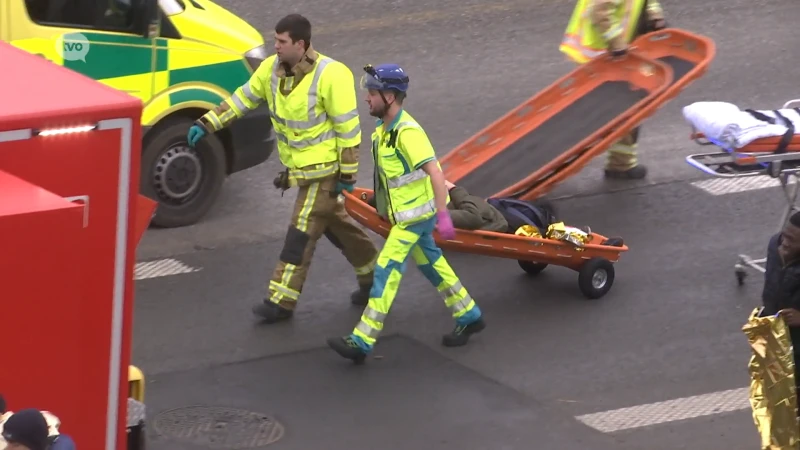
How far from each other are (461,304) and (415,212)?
0.66 metres

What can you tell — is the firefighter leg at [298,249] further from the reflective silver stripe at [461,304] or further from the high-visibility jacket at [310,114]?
the reflective silver stripe at [461,304]

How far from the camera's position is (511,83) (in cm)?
1370

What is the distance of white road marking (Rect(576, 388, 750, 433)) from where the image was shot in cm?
793

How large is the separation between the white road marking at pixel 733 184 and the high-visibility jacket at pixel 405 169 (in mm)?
3672

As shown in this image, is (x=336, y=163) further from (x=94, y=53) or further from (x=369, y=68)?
(x=94, y=53)

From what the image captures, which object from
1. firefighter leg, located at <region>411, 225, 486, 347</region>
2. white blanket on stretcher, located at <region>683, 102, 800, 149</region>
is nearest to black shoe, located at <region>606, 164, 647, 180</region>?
white blanket on stretcher, located at <region>683, 102, 800, 149</region>

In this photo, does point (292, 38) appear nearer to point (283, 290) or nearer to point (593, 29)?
point (283, 290)

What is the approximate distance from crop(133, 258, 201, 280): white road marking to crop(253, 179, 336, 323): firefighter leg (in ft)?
3.01

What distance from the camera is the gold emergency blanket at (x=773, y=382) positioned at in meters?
6.45

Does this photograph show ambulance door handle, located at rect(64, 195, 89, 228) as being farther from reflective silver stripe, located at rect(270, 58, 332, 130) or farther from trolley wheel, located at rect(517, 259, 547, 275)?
trolley wheel, located at rect(517, 259, 547, 275)

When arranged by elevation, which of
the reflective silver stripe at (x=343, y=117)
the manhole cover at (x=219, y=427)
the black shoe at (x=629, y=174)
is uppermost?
the reflective silver stripe at (x=343, y=117)

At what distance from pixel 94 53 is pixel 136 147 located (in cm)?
460

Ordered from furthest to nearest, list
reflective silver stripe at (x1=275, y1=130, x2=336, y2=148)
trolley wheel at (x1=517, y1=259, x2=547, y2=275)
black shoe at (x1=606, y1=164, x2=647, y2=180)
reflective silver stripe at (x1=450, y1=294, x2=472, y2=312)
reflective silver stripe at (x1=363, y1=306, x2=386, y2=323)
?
black shoe at (x1=606, y1=164, x2=647, y2=180)
trolley wheel at (x1=517, y1=259, x2=547, y2=275)
reflective silver stripe at (x1=275, y1=130, x2=336, y2=148)
reflective silver stripe at (x1=450, y1=294, x2=472, y2=312)
reflective silver stripe at (x1=363, y1=306, x2=386, y2=323)

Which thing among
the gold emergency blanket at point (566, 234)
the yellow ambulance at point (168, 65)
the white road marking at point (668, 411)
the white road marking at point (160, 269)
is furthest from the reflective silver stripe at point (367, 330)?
the yellow ambulance at point (168, 65)
